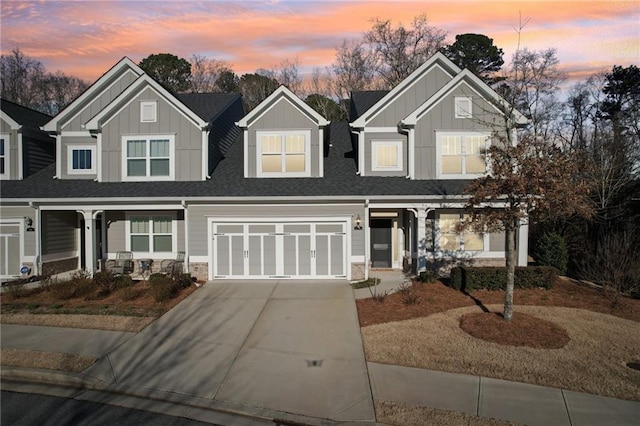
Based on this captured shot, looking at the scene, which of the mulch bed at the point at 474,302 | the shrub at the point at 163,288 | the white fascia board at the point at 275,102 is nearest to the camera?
the mulch bed at the point at 474,302

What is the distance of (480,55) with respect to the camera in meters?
36.2

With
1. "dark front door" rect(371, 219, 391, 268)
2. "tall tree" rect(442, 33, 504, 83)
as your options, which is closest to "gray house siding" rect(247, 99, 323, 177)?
"dark front door" rect(371, 219, 391, 268)

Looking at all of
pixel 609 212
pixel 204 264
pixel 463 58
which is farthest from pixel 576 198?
pixel 463 58

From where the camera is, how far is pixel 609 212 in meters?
19.6

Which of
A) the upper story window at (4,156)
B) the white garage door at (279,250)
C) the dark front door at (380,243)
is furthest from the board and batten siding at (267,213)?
the upper story window at (4,156)

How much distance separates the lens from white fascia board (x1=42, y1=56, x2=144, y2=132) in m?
17.1

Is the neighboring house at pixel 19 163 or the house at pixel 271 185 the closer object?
the house at pixel 271 185

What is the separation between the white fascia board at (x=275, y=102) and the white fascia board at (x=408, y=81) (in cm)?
148

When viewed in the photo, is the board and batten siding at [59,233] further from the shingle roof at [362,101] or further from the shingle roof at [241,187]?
the shingle roof at [362,101]

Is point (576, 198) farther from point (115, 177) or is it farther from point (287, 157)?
point (115, 177)

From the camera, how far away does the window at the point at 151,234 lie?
1630 cm

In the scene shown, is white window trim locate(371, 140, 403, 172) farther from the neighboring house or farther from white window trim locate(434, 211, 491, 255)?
the neighboring house

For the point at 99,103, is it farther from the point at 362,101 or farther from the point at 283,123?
the point at 362,101

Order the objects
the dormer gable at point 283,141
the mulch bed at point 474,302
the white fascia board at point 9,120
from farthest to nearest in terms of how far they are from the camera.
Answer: the white fascia board at point 9,120 → the dormer gable at point 283,141 → the mulch bed at point 474,302
